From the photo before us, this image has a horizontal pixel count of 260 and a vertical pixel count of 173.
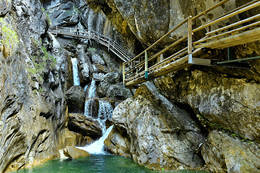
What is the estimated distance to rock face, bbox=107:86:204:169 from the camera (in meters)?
7.02

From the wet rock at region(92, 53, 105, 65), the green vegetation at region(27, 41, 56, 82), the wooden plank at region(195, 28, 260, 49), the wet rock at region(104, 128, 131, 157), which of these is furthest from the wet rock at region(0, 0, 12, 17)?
the wet rock at region(92, 53, 105, 65)

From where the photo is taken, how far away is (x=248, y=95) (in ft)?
18.3

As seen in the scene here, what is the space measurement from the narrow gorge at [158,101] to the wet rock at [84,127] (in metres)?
0.06

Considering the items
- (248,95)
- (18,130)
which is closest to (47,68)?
(18,130)

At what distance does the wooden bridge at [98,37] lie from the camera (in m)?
19.2

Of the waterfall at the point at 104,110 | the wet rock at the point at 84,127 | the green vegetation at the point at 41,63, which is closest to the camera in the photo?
the green vegetation at the point at 41,63

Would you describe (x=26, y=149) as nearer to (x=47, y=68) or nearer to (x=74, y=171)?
(x=74, y=171)

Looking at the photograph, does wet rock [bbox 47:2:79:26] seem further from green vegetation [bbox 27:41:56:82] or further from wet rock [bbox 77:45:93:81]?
green vegetation [bbox 27:41:56:82]

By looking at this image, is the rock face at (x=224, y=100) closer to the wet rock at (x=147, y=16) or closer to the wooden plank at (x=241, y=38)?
the wooden plank at (x=241, y=38)

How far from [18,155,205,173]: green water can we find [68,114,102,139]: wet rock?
2.61 meters

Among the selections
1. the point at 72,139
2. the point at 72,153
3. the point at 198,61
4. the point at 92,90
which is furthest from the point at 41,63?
the point at 198,61

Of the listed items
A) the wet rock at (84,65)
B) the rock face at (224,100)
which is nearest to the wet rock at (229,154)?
the rock face at (224,100)

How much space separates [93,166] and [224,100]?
5.61 metres

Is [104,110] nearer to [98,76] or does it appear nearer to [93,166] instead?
[98,76]
